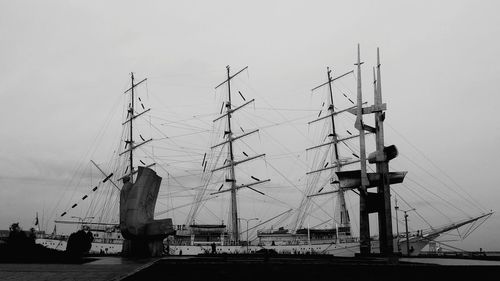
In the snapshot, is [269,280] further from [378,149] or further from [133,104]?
[133,104]

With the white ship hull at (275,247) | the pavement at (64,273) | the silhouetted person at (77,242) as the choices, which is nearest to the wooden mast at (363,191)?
the pavement at (64,273)

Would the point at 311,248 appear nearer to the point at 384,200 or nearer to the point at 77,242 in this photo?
the point at 77,242

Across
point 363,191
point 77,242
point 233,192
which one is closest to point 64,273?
point 77,242

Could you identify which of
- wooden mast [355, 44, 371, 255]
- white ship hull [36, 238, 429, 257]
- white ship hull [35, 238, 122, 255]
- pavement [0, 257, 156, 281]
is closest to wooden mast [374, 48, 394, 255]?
wooden mast [355, 44, 371, 255]

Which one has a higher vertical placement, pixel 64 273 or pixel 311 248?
pixel 64 273

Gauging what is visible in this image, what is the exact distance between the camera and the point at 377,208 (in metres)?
20.2

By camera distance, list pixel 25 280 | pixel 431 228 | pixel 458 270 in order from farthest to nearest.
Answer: pixel 431 228 → pixel 458 270 → pixel 25 280

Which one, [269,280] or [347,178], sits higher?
[347,178]

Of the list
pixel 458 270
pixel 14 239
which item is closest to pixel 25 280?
pixel 458 270

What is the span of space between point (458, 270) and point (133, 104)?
226 ft

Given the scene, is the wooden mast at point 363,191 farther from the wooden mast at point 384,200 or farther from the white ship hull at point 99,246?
the white ship hull at point 99,246

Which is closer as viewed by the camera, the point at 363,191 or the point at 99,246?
the point at 363,191

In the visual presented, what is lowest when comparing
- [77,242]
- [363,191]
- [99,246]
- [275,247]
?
[275,247]

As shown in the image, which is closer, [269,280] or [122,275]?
[269,280]
